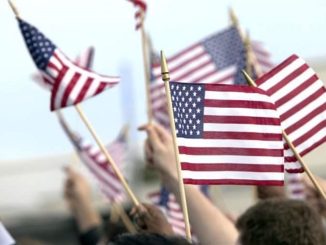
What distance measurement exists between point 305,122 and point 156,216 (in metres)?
1.13

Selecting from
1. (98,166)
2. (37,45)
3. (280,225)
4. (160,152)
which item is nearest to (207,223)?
(160,152)

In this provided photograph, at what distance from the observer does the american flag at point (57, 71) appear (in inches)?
328

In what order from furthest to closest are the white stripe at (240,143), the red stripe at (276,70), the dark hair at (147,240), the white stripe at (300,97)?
the white stripe at (300,97) → the red stripe at (276,70) → the white stripe at (240,143) → the dark hair at (147,240)

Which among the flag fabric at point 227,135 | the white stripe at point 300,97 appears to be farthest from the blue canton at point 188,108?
the white stripe at point 300,97

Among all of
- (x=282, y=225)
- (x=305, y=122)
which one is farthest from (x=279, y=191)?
(x=282, y=225)

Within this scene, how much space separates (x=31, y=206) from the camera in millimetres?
20219

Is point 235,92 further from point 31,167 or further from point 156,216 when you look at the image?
point 31,167

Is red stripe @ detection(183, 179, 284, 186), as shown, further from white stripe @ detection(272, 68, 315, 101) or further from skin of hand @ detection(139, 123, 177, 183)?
white stripe @ detection(272, 68, 315, 101)

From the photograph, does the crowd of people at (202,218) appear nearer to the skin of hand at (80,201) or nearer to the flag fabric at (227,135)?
the skin of hand at (80,201)

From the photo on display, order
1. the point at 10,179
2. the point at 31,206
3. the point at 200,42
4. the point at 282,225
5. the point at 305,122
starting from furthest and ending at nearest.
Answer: the point at 10,179, the point at 31,206, the point at 200,42, the point at 305,122, the point at 282,225

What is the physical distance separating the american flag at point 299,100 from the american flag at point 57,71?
133cm

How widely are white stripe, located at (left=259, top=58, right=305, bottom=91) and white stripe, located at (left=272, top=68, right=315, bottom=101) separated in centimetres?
5

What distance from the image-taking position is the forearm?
6.67 metres

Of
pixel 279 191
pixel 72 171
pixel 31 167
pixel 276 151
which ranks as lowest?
pixel 31 167
